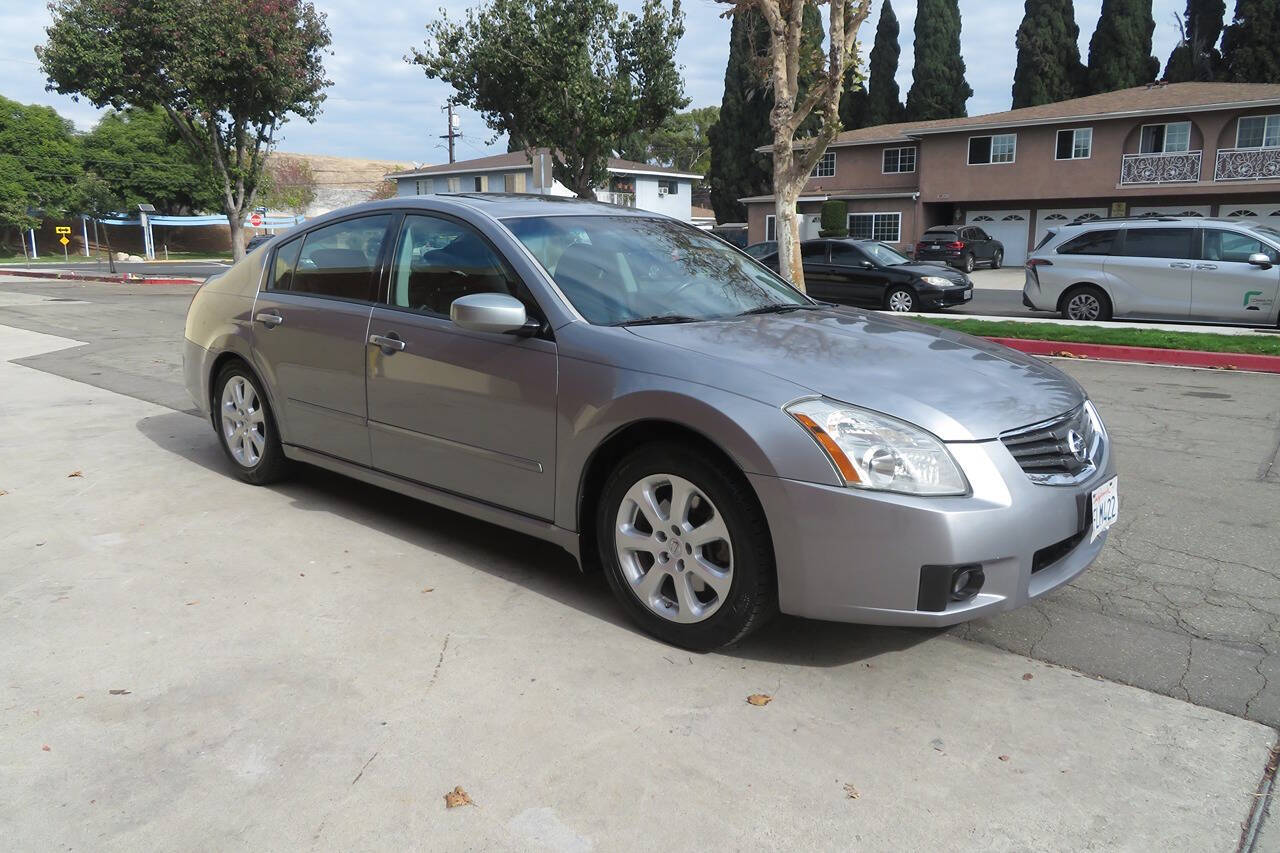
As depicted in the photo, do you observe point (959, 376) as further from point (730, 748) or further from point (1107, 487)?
point (730, 748)

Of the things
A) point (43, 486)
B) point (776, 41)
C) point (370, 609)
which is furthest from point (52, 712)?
point (776, 41)

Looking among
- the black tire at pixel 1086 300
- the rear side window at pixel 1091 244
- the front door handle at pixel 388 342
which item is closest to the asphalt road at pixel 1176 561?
the front door handle at pixel 388 342

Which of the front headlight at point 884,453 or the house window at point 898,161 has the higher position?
the house window at point 898,161

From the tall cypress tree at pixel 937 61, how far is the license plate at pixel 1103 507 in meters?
47.6

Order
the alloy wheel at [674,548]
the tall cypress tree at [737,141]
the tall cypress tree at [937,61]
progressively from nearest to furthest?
the alloy wheel at [674,548]
the tall cypress tree at [937,61]
the tall cypress tree at [737,141]

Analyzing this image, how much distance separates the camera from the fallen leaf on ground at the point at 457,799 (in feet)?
8.39

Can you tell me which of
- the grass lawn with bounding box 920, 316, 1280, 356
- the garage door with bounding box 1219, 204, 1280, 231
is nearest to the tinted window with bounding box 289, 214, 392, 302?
the grass lawn with bounding box 920, 316, 1280, 356

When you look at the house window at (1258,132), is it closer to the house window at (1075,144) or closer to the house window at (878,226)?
the house window at (1075,144)

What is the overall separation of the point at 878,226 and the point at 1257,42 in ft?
60.2

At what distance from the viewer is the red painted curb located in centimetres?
980

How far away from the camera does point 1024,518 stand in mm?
3047

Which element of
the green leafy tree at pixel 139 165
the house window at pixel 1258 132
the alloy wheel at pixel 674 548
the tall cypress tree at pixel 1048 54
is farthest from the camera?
the green leafy tree at pixel 139 165

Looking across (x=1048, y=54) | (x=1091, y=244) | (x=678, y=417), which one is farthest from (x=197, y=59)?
(x=1048, y=54)

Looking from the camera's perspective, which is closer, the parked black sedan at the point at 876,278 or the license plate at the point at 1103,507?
the license plate at the point at 1103,507
